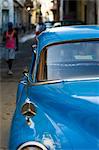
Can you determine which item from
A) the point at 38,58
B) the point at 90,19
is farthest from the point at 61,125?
the point at 90,19

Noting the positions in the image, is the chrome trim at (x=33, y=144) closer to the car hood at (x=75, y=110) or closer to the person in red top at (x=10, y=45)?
the car hood at (x=75, y=110)

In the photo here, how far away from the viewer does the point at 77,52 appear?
4871 mm

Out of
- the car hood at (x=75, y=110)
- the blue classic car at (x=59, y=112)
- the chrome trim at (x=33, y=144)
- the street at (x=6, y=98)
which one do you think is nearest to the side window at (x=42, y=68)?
the blue classic car at (x=59, y=112)

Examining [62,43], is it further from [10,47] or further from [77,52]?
[10,47]

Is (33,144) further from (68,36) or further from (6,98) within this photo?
(6,98)

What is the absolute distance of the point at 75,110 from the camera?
3.54 m

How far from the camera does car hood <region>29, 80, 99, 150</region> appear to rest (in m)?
3.43

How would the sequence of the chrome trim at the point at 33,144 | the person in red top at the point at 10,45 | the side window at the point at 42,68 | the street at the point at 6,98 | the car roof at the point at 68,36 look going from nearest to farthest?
the chrome trim at the point at 33,144 < the side window at the point at 42,68 < the car roof at the point at 68,36 < the street at the point at 6,98 < the person in red top at the point at 10,45

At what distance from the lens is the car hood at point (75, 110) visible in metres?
3.43

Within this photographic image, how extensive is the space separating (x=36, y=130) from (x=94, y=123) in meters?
0.43

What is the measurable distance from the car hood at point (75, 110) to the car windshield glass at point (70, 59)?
69 centimetres

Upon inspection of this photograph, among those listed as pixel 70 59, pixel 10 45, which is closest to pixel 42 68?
pixel 70 59

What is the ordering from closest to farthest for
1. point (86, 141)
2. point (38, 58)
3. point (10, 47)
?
point (86, 141) → point (38, 58) → point (10, 47)

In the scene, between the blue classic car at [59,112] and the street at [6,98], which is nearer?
the blue classic car at [59,112]
